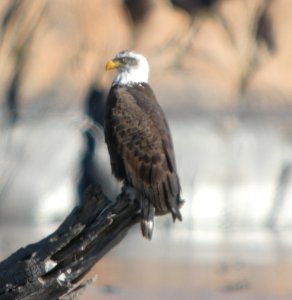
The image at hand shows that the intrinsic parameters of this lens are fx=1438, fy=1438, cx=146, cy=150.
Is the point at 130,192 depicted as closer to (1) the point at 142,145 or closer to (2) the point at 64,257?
(1) the point at 142,145

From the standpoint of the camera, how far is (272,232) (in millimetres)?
17062

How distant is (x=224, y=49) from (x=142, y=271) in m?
7.52

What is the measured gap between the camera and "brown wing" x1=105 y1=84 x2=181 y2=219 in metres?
7.15

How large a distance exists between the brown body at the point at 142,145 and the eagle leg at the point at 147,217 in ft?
0.24

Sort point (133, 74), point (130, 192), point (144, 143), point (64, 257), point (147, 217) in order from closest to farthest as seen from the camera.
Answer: point (64, 257) < point (147, 217) < point (130, 192) < point (144, 143) < point (133, 74)

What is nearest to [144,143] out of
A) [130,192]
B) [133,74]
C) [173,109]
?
[130,192]

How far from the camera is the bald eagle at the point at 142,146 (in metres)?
6.96

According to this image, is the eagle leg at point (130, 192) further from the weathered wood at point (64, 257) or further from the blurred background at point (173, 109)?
the blurred background at point (173, 109)

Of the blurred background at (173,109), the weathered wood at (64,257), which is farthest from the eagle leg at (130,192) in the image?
the blurred background at (173,109)

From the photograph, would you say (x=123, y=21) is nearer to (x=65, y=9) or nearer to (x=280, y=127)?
(x=65, y=9)

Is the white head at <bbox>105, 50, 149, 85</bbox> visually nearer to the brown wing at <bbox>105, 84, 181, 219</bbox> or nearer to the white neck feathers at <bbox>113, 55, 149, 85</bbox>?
the white neck feathers at <bbox>113, 55, 149, 85</bbox>

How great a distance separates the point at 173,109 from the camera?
60.4ft

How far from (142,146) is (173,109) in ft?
36.0

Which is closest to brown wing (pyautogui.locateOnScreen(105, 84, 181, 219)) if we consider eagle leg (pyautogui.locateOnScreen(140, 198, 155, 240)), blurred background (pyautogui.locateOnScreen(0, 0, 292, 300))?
eagle leg (pyautogui.locateOnScreen(140, 198, 155, 240))
